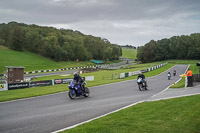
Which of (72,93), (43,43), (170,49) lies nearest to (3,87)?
(72,93)

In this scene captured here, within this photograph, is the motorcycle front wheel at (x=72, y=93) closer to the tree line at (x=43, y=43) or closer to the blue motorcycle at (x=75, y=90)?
the blue motorcycle at (x=75, y=90)

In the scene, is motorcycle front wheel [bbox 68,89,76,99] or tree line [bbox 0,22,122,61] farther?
tree line [bbox 0,22,122,61]

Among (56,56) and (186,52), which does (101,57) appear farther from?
(186,52)

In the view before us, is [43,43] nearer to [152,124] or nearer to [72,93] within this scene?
[72,93]

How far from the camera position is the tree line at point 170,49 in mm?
112931

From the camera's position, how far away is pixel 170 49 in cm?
12225

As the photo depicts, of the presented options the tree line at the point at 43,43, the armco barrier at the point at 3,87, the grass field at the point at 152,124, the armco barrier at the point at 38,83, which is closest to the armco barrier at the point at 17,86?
the armco barrier at the point at 3,87

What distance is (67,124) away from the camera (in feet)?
25.8

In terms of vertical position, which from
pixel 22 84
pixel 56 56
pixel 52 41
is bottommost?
pixel 22 84

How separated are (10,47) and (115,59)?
243 feet

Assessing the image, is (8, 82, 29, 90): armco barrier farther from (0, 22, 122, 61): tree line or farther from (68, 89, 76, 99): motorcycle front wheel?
(0, 22, 122, 61): tree line

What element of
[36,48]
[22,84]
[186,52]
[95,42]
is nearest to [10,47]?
[36,48]

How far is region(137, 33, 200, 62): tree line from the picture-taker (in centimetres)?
11293

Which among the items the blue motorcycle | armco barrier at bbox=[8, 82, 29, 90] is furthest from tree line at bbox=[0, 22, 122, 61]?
the blue motorcycle
